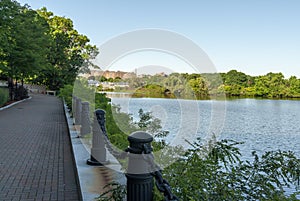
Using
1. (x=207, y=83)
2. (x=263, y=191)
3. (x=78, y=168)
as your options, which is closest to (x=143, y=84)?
A: (x=207, y=83)

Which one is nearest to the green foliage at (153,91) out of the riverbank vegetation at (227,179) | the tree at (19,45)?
the riverbank vegetation at (227,179)

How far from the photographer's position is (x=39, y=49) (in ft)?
85.4

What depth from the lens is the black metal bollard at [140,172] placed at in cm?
269

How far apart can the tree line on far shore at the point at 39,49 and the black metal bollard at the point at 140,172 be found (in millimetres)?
16022

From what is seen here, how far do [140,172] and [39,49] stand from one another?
83.9 ft

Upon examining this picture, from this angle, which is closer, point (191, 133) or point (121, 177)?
point (121, 177)

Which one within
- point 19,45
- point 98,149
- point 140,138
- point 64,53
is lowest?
point 98,149

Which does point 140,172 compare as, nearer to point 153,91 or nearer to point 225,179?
point 225,179

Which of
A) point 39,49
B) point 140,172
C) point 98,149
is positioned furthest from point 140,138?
point 39,49

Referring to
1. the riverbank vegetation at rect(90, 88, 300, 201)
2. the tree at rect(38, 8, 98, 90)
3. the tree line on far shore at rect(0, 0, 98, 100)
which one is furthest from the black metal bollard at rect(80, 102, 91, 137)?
the tree at rect(38, 8, 98, 90)

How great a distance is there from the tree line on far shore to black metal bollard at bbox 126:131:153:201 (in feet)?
52.6

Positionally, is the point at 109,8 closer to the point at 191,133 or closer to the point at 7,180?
the point at 191,133

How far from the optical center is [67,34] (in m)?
50.9

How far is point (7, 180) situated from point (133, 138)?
3866 millimetres
